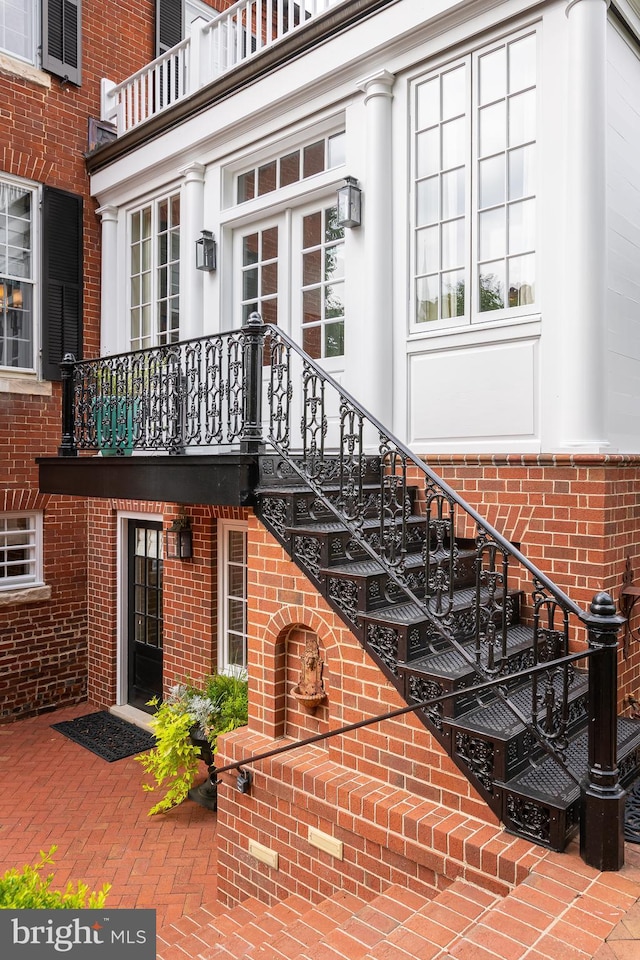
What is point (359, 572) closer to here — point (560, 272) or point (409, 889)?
point (409, 889)

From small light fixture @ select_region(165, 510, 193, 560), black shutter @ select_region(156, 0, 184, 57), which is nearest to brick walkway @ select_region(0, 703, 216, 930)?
small light fixture @ select_region(165, 510, 193, 560)

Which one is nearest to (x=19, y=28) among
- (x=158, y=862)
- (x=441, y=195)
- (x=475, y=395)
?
(x=441, y=195)

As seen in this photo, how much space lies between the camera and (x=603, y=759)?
297 centimetres

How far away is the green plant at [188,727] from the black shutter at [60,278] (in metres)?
4.25

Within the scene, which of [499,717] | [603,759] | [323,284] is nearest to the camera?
[603,759]

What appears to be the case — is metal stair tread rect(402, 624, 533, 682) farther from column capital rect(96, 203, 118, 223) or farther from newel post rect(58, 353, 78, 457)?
column capital rect(96, 203, 118, 223)

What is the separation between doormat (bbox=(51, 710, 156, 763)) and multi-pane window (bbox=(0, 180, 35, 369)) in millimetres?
4179

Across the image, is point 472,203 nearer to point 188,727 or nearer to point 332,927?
point 332,927

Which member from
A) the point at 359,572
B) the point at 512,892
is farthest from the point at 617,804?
the point at 359,572

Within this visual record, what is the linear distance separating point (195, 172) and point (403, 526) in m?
5.15

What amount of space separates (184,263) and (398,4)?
10.4 feet

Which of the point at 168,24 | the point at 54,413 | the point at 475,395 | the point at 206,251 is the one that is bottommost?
the point at 475,395

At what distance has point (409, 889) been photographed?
3.42 metres

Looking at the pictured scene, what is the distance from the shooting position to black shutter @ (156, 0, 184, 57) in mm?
8852
